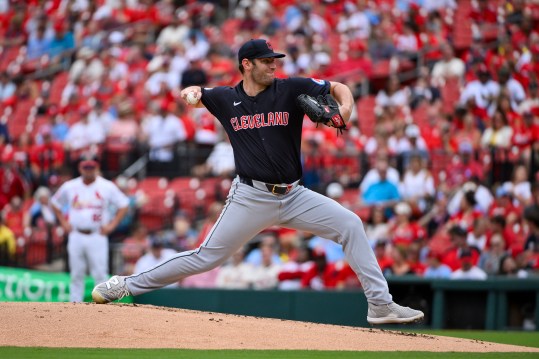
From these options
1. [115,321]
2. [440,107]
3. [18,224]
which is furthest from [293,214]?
[18,224]

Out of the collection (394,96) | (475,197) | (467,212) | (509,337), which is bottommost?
(509,337)

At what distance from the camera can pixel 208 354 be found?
22.6ft

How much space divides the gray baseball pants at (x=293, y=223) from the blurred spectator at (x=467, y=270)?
15.9 ft

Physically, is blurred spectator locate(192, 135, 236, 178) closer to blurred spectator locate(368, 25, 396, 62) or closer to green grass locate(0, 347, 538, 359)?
blurred spectator locate(368, 25, 396, 62)

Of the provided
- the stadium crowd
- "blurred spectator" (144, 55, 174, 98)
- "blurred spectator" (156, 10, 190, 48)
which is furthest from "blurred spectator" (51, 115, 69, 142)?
"blurred spectator" (156, 10, 190, 48)

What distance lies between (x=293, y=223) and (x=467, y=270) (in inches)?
202

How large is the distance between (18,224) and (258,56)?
1070 cm

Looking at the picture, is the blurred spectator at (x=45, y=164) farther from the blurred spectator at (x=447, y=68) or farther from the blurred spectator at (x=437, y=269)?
the blurred spectator at (x=437, y=269)

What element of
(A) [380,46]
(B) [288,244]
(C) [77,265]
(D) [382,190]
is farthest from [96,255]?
(A) [380,46]

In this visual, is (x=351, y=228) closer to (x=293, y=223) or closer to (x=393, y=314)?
(x=293, y=223)

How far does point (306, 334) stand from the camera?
774 centimetres

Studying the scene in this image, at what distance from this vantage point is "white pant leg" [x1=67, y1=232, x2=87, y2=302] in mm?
12609

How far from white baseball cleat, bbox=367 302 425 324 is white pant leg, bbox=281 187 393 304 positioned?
49 mm

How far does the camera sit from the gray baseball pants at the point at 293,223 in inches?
301
